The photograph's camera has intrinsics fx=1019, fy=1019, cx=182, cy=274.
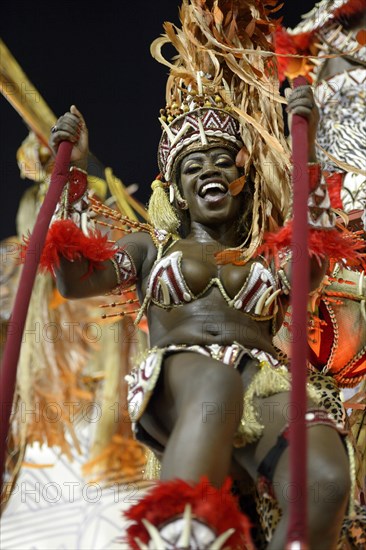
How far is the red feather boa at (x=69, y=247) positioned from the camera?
7.43 feet

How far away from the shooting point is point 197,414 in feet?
6.55

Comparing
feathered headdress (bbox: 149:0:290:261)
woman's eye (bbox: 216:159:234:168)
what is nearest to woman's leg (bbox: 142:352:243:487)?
feathered headdress (bbox: 149:0:290:261)

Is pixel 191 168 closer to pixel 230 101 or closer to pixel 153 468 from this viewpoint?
pixel 230 101

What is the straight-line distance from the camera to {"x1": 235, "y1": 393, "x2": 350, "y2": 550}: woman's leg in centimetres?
194

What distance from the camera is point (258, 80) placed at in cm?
253

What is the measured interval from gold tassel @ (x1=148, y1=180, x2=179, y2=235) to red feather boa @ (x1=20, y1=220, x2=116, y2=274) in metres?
0.23

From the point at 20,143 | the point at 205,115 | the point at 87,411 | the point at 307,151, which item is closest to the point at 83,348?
the point at 87,411

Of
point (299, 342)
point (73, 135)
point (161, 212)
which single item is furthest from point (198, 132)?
point (299, 342)

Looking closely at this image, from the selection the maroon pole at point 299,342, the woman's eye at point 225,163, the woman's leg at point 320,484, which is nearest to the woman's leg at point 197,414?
the woman's leg at point 320,484

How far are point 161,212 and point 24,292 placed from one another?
0.57 metres

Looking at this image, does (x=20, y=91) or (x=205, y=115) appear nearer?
(x=205, y=115)

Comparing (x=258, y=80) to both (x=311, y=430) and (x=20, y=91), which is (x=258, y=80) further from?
(x=20, y=91)

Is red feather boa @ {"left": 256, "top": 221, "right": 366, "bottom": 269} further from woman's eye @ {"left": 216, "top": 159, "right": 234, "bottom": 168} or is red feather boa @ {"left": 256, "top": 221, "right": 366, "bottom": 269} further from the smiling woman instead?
woman's eye @ {"left": 216, "top": 159, "right": 234, "bottom": 168}

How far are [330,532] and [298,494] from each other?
26 cm
